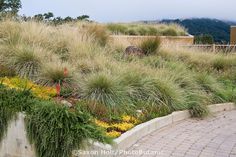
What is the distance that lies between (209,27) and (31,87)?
71.6 feet

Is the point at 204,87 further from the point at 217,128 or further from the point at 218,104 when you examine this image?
the point at 217,128

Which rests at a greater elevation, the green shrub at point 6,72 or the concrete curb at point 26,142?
the green shrub at point 6,72

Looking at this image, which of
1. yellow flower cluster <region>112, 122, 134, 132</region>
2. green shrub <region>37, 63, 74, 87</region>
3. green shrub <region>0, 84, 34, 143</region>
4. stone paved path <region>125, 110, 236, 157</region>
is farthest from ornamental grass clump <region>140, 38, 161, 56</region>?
green shrub <region>0, 84, 34, 143</region>

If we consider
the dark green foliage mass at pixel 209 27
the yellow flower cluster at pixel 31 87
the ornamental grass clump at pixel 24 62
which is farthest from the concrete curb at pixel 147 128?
the dark green foliage mass at pixel 209 27

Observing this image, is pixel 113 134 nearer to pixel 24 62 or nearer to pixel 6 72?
pixel 6 72

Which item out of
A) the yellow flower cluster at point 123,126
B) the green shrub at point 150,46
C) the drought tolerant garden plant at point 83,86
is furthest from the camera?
the green shrub at point 150,46

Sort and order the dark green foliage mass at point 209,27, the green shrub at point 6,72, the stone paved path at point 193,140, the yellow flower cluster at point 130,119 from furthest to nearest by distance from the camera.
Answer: the dark green foliage mass at point 209,27 < the green shrub at point 6,72 < the yellow flower cluster at point 130,119 < the stone paved path at point 193,140

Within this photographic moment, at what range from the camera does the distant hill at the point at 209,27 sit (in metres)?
27.9

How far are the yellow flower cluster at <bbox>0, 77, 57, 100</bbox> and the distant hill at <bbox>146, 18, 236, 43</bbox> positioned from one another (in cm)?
1986

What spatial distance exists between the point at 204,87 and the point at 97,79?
3.13 meters

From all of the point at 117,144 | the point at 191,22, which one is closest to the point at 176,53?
the point at 117,144

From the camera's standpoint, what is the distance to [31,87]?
7.73 m

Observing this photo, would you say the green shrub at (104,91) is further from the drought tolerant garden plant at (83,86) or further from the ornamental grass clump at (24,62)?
the ornamental grass clump at (24,62)

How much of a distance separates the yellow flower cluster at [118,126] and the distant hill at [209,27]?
20.5 m
